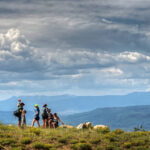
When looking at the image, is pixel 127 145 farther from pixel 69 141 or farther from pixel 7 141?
pixel 7 141

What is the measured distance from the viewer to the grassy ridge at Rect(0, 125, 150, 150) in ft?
78.1

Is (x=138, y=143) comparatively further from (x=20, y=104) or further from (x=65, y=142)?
(x=20, y=104)

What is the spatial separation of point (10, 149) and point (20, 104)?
9.91m

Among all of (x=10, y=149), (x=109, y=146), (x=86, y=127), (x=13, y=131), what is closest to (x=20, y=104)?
(x=13, y=131)

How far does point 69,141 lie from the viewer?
2536 centimetres

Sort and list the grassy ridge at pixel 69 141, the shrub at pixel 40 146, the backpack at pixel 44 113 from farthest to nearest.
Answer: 1. the backpack at pixel 44 113
2. the grassy ridge at pixel 69 141
3. the shrub at pixel 40 146

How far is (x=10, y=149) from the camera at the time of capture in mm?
23047

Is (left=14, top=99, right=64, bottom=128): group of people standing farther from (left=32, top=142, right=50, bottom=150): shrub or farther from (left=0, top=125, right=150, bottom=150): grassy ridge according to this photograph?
(left=32, top=142, right=50, bottom=150): shrub

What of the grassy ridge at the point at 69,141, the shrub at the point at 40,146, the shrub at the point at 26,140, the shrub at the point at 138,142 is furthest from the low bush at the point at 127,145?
the shrub at the point at 26,140

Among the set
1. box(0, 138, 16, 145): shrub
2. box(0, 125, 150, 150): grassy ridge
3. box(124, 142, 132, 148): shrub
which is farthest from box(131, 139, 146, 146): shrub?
box(0, 138, 16, 145): shrub

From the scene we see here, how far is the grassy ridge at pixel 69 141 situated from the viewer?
2380cm

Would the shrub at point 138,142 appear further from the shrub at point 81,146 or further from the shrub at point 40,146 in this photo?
the shrub at point 40,146

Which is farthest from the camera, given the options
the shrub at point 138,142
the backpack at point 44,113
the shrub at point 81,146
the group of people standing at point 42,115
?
the backpack at point 44,113

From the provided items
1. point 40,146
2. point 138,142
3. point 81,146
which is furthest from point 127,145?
point 40,146
